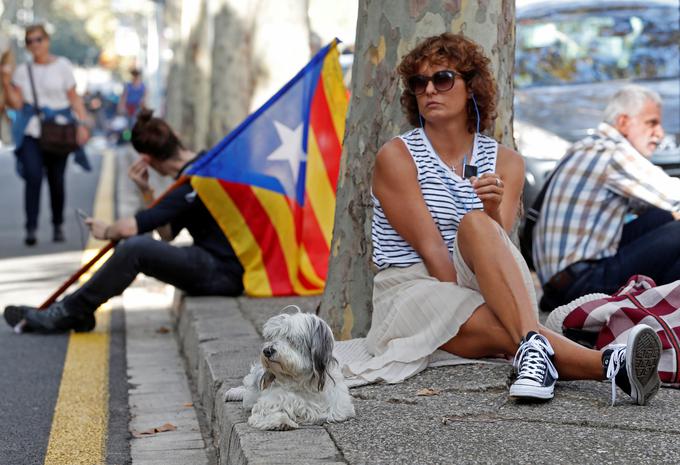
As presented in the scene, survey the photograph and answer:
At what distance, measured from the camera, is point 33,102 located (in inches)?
478

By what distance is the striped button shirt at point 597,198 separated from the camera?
6.59m

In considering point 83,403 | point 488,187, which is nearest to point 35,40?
point 83,403

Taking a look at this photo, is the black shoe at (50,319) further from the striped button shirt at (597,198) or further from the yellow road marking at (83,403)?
the striped button shirt at (597,198)

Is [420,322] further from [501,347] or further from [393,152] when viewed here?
[393,152]

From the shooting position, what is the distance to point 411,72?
5348 mm

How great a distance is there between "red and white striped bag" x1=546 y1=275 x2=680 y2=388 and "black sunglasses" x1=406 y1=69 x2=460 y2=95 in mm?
1106

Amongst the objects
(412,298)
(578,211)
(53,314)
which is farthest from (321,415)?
(53,314)

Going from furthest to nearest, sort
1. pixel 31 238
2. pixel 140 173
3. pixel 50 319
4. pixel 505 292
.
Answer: pixel 31 238 < pixel 140 173 < pixel 50 319 < pixel 505 292

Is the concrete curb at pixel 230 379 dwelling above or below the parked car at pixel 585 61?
below

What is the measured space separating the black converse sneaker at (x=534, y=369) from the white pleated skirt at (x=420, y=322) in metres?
0.23

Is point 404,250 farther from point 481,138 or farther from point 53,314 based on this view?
point 53,314

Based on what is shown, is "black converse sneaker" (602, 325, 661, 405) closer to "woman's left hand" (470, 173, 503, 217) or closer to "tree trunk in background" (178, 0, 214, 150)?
"woman's left hand" (470, 173, 503, 217)

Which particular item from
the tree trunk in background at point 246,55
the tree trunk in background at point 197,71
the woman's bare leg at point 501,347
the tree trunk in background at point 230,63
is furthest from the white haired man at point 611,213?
the tree trunk in background at point 197,71

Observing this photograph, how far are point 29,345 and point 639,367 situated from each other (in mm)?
3977
